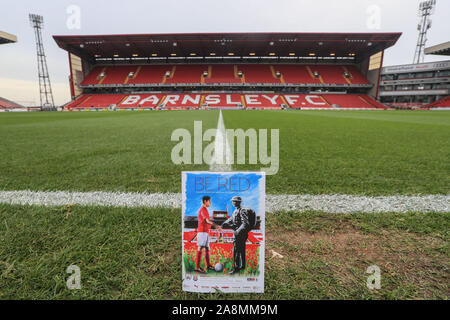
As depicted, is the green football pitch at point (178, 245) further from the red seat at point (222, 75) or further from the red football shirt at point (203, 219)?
the red seat at point (222, 75)

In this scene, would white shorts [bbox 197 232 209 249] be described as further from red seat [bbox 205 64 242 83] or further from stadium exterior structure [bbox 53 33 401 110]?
red seat [bbox 205 64 242 83]

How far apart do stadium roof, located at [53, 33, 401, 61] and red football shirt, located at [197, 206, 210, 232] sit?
2809 cm

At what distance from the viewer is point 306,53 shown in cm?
3038

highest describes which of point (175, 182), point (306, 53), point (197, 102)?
point (306, 53)

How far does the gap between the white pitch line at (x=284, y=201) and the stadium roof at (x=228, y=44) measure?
27569 mm

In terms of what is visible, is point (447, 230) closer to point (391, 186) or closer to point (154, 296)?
point (391, 186)

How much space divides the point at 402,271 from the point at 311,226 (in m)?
0.37

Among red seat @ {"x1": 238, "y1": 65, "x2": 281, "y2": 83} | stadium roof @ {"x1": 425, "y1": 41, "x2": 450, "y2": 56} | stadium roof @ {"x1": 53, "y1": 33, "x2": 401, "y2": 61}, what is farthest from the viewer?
red seat @ {"x1": 238, "y1": 65, "x2": 281, "y2": 83}

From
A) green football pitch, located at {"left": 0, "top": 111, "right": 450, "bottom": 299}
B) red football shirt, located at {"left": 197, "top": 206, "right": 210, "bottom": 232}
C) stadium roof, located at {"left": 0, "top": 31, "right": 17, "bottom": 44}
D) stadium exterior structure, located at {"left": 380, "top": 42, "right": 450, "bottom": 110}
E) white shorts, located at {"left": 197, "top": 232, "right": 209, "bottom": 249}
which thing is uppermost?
stadium roof, located at {"left": 0, "top": 31, "right": 17, "bottom": 44}

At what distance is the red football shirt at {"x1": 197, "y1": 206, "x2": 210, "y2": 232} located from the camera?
2.48 feet

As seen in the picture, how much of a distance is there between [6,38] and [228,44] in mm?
24950

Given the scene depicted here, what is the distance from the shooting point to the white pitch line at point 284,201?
4.10 ft

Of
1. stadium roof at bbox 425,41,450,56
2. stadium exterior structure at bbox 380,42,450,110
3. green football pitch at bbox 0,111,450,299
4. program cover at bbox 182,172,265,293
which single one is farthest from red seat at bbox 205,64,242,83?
program cover at bbox 182,172,265,293
